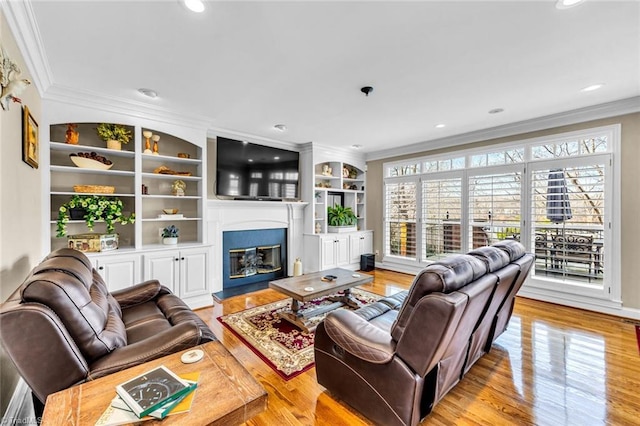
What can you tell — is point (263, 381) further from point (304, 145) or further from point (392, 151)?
point (392, 151)

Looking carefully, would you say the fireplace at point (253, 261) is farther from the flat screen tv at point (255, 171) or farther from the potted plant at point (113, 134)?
the potted plant at point (113, 134)

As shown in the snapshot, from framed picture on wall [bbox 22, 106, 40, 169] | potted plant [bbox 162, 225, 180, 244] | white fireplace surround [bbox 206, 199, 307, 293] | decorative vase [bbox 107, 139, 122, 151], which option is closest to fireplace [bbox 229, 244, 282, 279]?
white fireplace surround [bbox 206, 199, 307, 293]

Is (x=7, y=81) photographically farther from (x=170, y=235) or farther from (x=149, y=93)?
(x=170, y=235)

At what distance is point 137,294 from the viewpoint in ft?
7.94

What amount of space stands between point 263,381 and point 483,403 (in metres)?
1.59

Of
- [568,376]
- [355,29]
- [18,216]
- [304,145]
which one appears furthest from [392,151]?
[18,216]

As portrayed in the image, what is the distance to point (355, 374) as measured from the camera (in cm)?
174

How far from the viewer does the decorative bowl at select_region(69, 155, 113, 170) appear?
2966mm

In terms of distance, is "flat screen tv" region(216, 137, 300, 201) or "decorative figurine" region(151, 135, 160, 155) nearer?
"decorative figurine" region(151, 135, 160, 155)

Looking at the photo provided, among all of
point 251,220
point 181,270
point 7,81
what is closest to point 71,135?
point 7,81

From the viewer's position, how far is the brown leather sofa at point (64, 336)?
1.09 metres

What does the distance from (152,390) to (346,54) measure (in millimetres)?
2432

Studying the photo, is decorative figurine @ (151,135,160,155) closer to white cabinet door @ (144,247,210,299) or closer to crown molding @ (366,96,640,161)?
white cabinet door @ (144,247,210,299)

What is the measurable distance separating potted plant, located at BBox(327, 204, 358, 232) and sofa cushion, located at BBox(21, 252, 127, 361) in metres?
4.30
